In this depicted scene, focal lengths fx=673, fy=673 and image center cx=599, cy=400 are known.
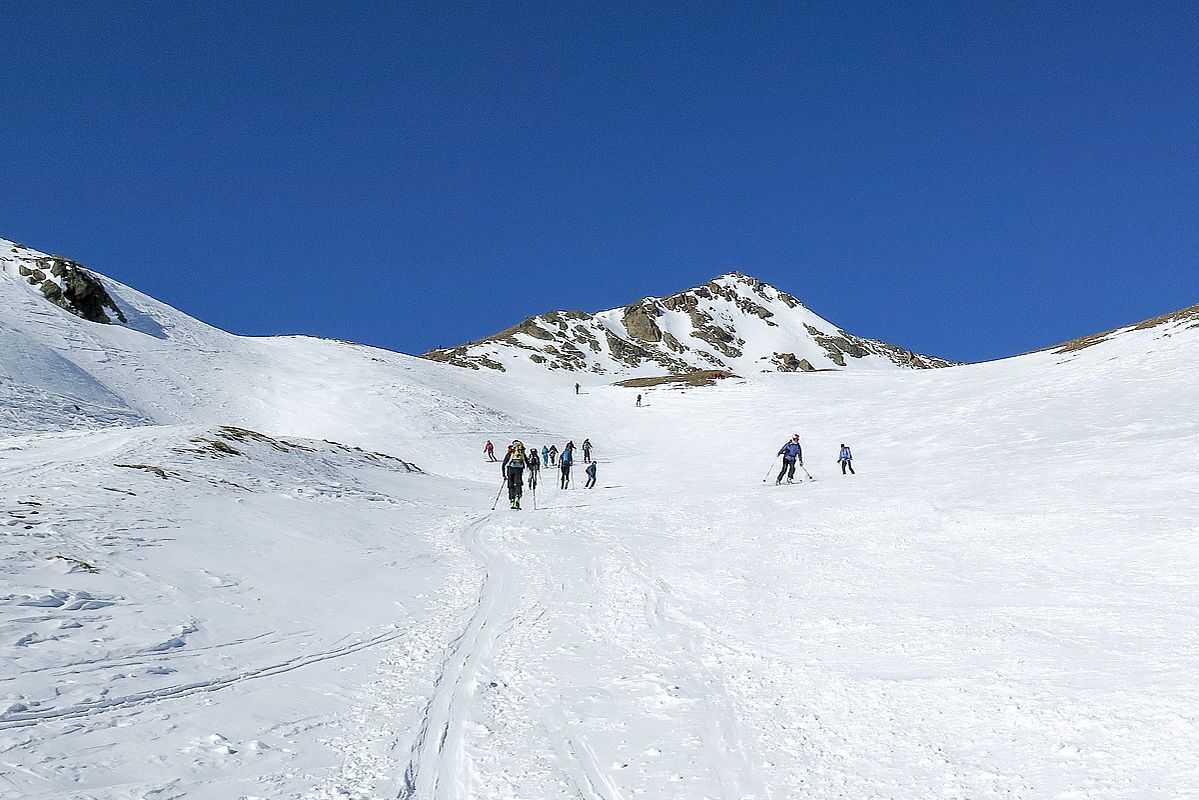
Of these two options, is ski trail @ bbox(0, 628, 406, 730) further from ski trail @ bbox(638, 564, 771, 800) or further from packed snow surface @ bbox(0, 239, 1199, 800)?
ski trail @ bbox(638, 564, 771, 800)

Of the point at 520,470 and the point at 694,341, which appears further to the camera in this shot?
the point at 694,341

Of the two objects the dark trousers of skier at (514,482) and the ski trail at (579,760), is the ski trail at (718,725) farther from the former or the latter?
the dark trousers of skier at (514,482)

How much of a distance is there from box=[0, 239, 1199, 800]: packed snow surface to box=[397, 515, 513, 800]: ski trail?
1.3 inches

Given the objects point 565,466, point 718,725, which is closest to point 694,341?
point 565,466

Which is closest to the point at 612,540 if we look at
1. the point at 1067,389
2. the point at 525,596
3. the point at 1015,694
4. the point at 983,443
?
the point at 525,596

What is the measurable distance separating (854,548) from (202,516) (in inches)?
456

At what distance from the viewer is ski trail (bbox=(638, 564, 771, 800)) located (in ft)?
14.6

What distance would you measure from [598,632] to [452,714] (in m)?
2.61

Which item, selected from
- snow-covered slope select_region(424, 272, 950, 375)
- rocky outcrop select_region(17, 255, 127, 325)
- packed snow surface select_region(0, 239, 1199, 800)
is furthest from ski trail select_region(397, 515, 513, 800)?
snow-covered slope select_region(424, 272, 950, 375)

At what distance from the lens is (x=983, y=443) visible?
83.8ft

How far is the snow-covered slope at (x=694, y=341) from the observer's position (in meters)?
115

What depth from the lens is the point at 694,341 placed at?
15212cm

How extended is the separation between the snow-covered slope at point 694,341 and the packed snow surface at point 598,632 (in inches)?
3346

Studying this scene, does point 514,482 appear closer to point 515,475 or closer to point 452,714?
point 515,475
